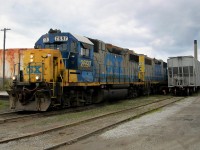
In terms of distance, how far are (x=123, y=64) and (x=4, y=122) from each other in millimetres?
12718

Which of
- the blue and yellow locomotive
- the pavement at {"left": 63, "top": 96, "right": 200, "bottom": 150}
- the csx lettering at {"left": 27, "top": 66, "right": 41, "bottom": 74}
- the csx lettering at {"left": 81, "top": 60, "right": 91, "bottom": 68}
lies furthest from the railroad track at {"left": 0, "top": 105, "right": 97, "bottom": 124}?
the pavement at {"left": 63, "top": 96, "right": 200, "bottom": 150}

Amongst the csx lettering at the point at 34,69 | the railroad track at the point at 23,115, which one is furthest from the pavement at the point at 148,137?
the csx lettering at the point at 34,69

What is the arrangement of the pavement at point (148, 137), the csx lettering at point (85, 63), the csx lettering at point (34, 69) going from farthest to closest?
1. the csx lettering at point (85, 63)
2. the csx lettering at point (34, 69)
3. the pavement at point (148, 137)

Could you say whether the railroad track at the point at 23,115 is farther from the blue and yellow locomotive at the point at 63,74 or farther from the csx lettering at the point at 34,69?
the csx lettering at the point at 34,69

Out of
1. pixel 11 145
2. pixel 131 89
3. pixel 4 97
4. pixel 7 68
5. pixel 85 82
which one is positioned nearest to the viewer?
pixel 11 145

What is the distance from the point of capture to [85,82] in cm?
1625

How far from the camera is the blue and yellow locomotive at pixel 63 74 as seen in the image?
13758 millimetres

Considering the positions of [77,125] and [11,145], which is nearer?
[11,145]

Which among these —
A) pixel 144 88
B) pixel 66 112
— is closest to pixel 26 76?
pixel 66 112

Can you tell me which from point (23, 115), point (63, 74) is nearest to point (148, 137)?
point (23, 115)

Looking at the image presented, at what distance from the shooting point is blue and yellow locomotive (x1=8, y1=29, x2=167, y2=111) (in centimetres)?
1376

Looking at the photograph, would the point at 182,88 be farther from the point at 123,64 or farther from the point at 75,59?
the point at 75,59

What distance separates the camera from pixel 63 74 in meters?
14.4

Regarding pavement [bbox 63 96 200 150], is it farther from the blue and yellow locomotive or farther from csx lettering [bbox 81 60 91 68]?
csx lettering [bbox 81 60 91 68]
